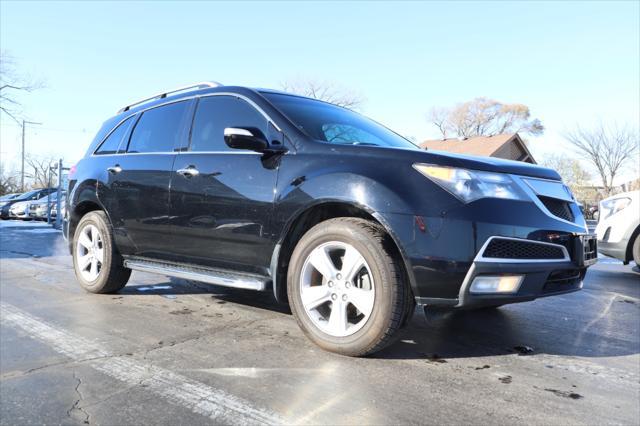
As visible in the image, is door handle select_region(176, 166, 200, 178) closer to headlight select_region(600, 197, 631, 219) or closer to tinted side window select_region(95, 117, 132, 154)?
tinted side window select_region(95, 117, 132, 154)

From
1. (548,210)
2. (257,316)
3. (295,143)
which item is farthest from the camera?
(257,316)

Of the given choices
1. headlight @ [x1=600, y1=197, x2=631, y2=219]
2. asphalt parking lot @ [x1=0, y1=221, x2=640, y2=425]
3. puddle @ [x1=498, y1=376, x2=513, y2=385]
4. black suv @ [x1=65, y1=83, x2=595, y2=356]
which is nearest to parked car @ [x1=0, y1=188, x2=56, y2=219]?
asphalt parking lot @ [x1=0, y1=221, x2=640, y2=425]

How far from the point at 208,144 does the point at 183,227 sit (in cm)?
69

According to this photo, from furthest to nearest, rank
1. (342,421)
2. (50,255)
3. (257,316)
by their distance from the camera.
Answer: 1. (50,255)
2. (257,316)
3. (342,421)

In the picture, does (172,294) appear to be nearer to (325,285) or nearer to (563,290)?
(325,285)

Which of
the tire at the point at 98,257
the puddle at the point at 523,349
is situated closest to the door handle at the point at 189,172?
the tire at the point at 98,257

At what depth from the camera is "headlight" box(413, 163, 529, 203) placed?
2.71m

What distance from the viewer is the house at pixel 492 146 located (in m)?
37.2

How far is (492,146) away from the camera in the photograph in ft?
123

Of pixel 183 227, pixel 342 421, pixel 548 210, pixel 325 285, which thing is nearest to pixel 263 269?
pixel 325 285

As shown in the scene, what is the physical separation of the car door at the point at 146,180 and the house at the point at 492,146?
108ft

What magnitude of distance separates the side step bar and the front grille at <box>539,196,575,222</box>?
6.12ft

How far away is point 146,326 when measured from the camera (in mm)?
3684

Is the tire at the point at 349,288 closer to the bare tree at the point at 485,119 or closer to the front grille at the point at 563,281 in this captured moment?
the front grille at the point at 563,281
